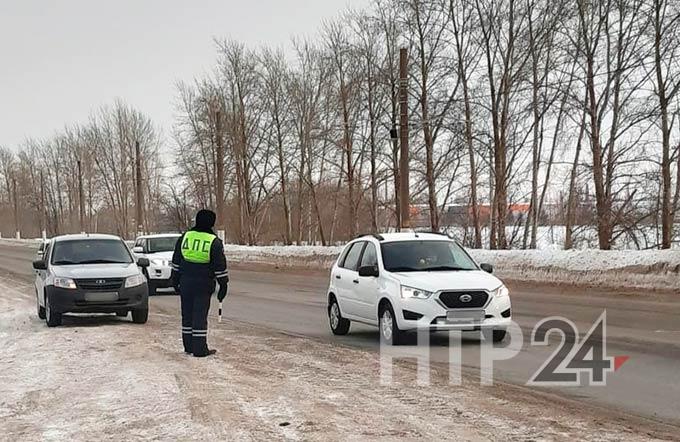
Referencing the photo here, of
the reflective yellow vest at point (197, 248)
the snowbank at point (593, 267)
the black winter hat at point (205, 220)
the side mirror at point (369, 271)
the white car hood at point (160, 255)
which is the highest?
the black winter hat at point (205, 220)

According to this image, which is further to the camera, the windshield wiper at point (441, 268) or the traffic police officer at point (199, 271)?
the windshield wiper at point (441, 268)

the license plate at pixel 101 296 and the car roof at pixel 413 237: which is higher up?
the car roof at pixel 413 237

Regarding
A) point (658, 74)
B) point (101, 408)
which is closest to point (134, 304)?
point (101, 408)

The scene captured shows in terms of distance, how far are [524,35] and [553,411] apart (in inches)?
1355

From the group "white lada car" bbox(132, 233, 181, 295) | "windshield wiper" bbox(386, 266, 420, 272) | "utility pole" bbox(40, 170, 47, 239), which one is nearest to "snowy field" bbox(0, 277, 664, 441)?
"windshield wiper" bbox(386, 266, 420, 272)

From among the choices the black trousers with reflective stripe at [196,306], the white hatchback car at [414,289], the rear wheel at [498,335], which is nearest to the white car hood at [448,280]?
the white hatchback car at [414,289]

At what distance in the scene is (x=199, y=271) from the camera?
1043cm

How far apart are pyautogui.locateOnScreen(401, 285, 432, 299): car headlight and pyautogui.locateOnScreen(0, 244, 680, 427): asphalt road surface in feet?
2.54

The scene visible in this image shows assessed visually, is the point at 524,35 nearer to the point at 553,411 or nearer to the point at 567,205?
the point at 567,205

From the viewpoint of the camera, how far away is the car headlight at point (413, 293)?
11.3m

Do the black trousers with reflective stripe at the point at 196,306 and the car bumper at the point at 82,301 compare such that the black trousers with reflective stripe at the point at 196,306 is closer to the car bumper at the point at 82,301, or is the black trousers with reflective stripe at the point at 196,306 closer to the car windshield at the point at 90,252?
the car bumper at the point at 82,301

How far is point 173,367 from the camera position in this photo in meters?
9.57

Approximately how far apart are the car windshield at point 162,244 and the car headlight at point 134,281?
387 inches

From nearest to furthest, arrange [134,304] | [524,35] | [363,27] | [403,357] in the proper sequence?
1. [403,357]
2. [134,304]
3. [524,35]
4. [363,27]
